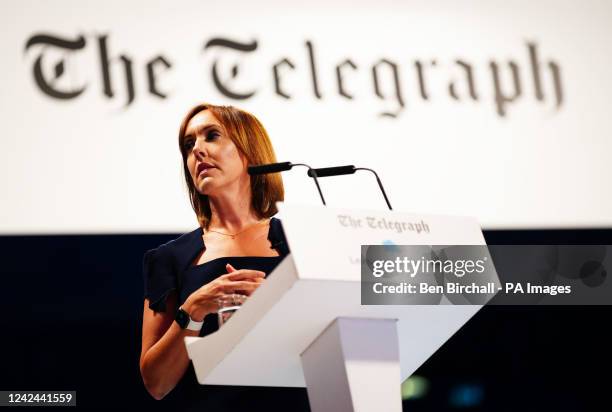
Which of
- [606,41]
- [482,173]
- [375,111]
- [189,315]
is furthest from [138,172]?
[606,41]

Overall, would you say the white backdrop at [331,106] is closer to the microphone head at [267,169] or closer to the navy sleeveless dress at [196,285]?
the navy sleeveless dress at [196,285]

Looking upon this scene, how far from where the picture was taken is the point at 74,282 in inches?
116

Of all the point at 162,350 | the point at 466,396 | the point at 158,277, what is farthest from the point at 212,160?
the point at 466,396

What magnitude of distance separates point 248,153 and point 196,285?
0.46 meters

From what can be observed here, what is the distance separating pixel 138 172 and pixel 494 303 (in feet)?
4.66

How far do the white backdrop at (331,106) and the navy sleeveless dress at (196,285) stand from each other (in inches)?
3.6

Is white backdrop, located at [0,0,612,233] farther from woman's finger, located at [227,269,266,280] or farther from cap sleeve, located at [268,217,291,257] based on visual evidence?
woman's finger, located at [227,269,266,280]

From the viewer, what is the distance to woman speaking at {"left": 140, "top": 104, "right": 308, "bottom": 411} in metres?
2.79

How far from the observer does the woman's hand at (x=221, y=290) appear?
222cm

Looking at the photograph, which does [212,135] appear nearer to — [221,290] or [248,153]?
[248,153]

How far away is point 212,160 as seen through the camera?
294 centimetres

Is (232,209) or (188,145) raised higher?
(188,145)

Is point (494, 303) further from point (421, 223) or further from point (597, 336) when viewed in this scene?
point (421, 223)

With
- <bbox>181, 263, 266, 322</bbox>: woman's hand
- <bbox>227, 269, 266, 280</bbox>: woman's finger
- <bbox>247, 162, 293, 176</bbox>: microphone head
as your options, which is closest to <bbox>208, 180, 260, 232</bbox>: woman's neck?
<bbox>181, 263, 266, 322</bbox>: woman's hand
